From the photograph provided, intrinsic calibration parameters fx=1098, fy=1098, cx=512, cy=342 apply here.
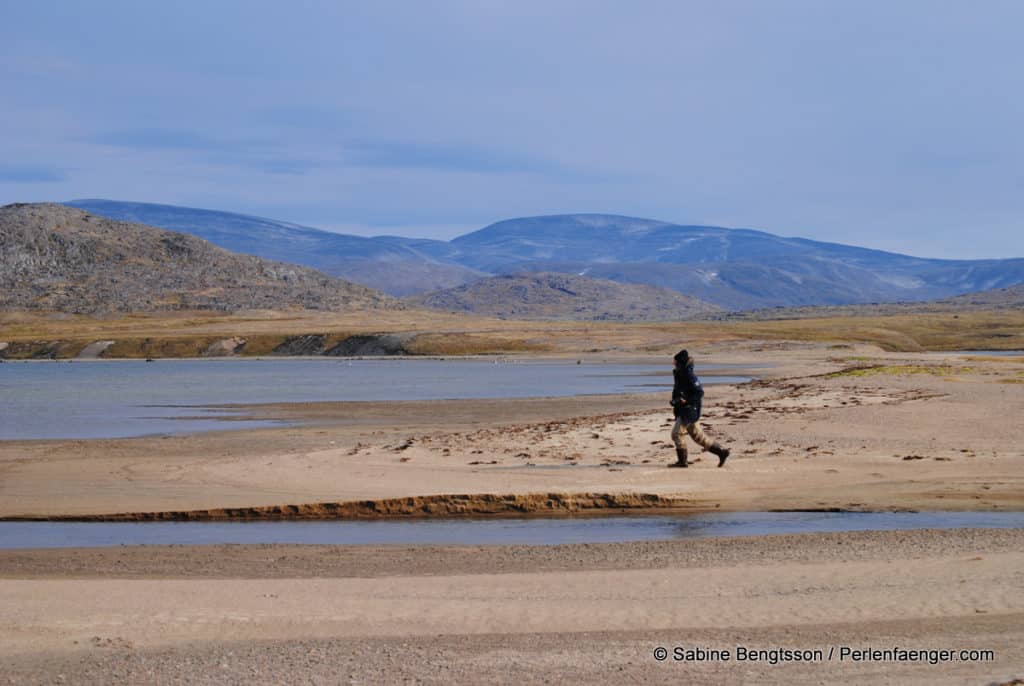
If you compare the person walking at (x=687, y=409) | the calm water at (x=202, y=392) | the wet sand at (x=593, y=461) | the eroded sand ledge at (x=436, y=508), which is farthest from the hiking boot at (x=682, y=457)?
the calm water at (x=202, y=392)

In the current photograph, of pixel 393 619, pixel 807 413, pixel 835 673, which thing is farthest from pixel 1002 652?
pixel 807 413

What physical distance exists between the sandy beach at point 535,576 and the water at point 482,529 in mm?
741

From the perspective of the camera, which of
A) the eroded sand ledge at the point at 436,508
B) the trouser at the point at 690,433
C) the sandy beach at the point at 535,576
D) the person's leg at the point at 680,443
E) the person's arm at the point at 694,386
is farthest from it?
the person's leg at the point at 680,443

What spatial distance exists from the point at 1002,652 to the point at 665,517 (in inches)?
371

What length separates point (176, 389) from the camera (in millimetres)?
64500

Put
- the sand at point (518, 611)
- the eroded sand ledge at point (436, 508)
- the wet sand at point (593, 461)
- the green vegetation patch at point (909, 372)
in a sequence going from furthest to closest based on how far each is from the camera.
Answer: the green vegetation patch at point (909, 372) → the wet sand at point (593, 461) → the eroded sand ledge at point (436, 508) → the sand at point (518, 611)

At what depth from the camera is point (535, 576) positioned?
1384 cm

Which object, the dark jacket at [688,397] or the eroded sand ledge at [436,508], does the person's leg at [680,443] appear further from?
the eroded sand ledge at [436,508]

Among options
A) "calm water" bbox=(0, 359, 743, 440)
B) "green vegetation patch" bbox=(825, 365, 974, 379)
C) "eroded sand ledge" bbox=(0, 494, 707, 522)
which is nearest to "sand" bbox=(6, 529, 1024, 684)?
"eroded sand ledge" bbox=(0, 494, 707, 522)

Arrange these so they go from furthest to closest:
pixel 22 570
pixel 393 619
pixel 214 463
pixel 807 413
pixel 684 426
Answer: pixel 807 413
pixel 214 463
pixel 684 426
pixel 22 570
pixel 393 619

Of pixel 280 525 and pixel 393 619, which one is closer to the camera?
pixel 393 619

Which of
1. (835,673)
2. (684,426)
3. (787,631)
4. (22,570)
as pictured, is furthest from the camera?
(684,426)

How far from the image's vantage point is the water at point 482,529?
1723 cm

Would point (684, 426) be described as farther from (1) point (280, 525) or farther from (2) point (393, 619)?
(2) point (393, 619)
